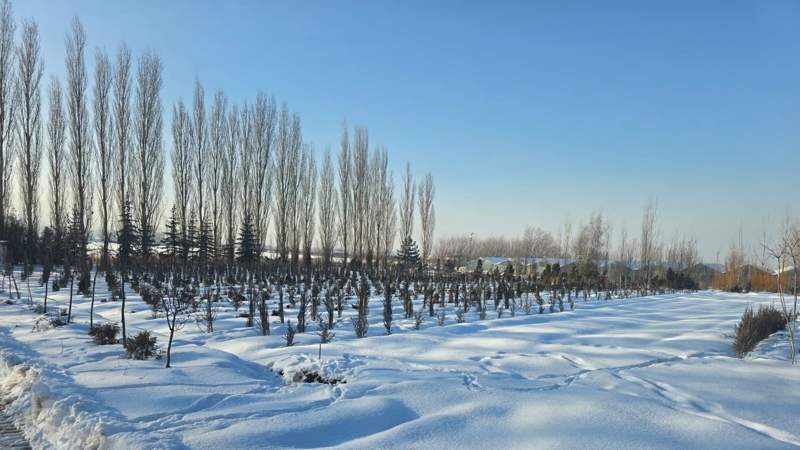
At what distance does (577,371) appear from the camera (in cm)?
520

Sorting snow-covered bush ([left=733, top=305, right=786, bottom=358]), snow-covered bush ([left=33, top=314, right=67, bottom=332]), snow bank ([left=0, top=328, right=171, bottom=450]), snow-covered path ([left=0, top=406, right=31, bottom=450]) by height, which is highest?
snow-covered bush ([left=733, top=305, right=786, bottom=358])

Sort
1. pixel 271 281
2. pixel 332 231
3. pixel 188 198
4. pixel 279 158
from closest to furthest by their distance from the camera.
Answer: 1. pixel 271 281
2. pixel 188 198
3. pixel 279 158
4. pixel 332 231

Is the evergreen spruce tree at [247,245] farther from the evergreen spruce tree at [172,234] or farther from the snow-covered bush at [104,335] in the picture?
the snow-covered bush at [104,335]

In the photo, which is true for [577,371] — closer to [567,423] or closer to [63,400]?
[567,423]

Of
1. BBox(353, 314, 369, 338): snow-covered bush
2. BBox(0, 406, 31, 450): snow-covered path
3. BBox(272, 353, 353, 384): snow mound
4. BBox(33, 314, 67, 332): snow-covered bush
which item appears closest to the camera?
BBox(0, 406, 31, 450): snow-covered path

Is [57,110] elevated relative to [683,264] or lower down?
elevated

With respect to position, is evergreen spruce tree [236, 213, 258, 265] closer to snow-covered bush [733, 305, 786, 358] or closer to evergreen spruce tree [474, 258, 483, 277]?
evergreen spruce tree [474, 258, 483, 277]

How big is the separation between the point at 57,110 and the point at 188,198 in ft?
23.5

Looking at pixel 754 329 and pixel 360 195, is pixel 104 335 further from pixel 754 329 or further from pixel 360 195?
pixel 360 195

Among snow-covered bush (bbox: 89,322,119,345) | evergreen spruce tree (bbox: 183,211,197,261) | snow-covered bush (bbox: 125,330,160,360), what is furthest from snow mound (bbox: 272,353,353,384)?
evergreen spruce tree (bbox: 183,211,197,261)

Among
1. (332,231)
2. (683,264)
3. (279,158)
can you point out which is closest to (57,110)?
(279,158)

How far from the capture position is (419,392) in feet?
14.3

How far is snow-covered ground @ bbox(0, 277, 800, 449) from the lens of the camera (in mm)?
3391

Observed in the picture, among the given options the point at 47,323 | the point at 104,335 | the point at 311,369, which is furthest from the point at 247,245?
the point at 311,369
